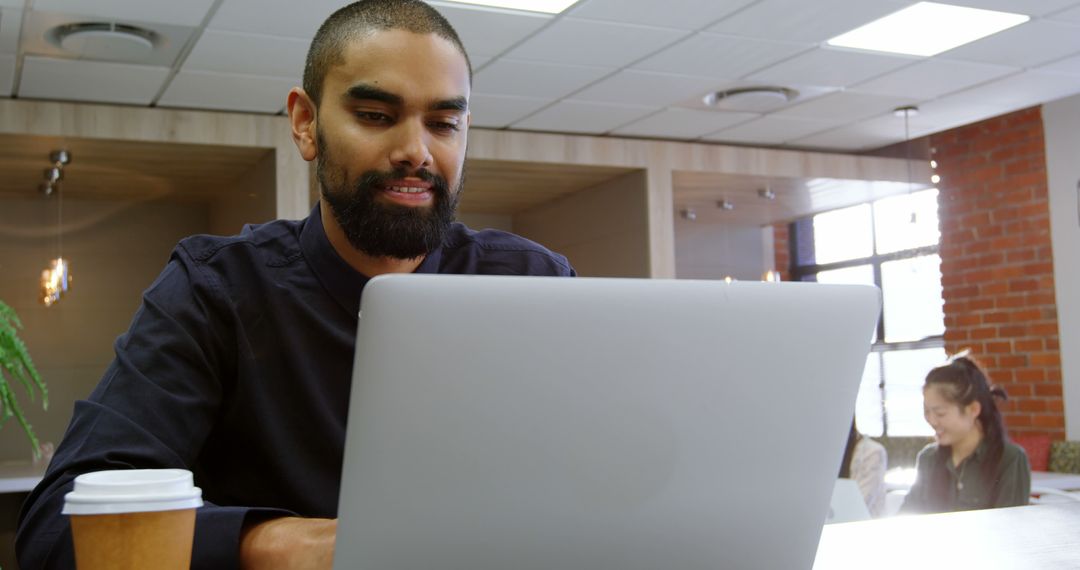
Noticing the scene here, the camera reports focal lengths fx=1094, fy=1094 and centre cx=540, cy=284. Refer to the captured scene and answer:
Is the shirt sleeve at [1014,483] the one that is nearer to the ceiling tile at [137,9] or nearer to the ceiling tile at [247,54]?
the ceiling tile at [247,54]

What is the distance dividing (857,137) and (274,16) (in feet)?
12.4

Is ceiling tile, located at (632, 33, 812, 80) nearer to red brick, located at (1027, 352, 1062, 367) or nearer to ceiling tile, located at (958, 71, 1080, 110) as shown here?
ceiling tile, located at (958, 71, 1080, 110)

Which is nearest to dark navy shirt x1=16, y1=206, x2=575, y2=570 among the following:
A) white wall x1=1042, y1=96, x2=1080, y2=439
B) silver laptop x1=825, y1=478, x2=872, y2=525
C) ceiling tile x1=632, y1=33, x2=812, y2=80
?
silver laptop x1=825, y1=478, x2=872, y2=525

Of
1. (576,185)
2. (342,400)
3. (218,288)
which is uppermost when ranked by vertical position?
(576,185)

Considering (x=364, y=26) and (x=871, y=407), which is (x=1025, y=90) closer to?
(x=871, y=407)

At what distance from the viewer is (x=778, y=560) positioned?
810 millimetres

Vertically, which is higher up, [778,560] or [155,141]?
[155,141]

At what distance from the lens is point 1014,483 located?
357cm

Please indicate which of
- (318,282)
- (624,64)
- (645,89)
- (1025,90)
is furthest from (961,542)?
(1025,90)

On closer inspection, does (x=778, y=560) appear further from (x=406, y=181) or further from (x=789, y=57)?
(x=789, y=57)

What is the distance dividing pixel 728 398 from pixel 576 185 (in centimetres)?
618

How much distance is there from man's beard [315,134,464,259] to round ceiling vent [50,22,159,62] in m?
3.32

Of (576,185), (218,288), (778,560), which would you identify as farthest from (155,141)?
(778,560)

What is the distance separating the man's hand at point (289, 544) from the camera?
74 cm
